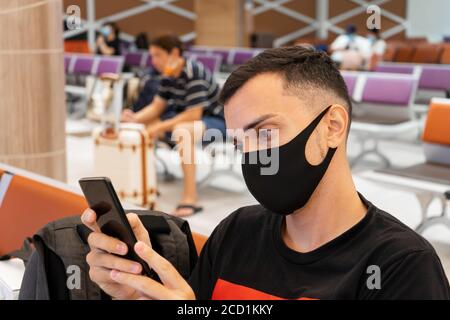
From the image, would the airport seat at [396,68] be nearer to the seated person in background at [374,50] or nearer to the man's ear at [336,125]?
the seated person in background at [374,50]

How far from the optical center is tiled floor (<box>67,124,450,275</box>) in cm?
453

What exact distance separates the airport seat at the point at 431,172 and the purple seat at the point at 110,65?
6.34m

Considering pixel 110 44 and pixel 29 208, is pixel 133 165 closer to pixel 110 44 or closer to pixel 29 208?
pixel 29 208

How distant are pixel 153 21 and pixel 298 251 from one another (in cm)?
1726

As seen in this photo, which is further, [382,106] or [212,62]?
[212,62]

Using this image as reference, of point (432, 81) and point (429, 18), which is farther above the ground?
point (429, 18)

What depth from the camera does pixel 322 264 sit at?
1.24 m

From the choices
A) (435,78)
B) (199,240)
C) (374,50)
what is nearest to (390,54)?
(374,50)

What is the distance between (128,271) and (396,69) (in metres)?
7.80

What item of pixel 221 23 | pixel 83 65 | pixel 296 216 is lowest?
pixel 296 216

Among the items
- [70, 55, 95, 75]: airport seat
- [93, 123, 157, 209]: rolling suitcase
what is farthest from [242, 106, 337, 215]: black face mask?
[70, 55, 95, 75]: airport seat

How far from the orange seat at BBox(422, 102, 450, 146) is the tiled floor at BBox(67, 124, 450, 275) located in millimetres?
480

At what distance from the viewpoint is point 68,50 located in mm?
15758
